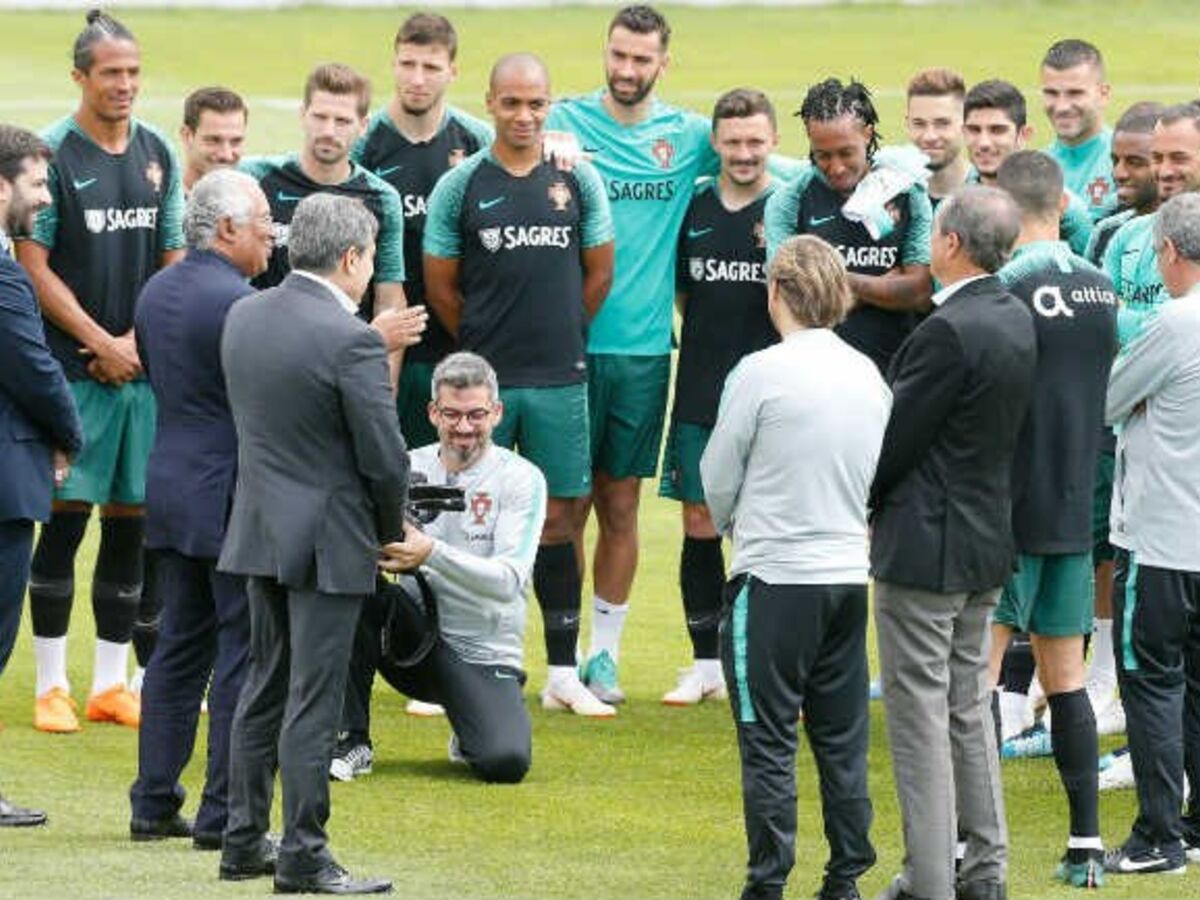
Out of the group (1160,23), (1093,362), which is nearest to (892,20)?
(1160,23)

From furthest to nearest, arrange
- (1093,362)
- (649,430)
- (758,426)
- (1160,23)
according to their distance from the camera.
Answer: (1160,23)
(649,430)
(1093,362)
(758,426)

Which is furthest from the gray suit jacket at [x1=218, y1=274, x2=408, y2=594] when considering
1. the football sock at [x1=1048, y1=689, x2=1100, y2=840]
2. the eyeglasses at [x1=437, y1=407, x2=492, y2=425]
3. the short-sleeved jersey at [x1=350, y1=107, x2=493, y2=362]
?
the short-sleeved jersey at [x1=350, y1=107, x2=493, y2=362]

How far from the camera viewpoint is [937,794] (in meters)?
7.83

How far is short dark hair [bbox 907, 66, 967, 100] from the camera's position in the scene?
11.0 m

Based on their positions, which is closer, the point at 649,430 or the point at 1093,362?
the point at 1093,362

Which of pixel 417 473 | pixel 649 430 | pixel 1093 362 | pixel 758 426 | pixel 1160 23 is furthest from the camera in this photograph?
pixel 1160 23

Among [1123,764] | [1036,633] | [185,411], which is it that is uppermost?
[185,411]

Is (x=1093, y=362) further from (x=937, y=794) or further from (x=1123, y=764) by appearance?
(x=1123, y=764)

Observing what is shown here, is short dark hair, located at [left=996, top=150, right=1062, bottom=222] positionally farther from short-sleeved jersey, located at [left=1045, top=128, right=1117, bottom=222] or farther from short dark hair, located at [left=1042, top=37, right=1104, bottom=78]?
short dark hair, located at [left=1042, top=37, right=1104, bottom=78]

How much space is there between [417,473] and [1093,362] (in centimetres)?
245

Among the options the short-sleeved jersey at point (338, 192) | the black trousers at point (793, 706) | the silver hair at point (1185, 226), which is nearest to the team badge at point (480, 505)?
the short-sleeved jersey at point (338, 192)

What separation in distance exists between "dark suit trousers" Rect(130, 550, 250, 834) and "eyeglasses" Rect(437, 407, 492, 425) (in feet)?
4.59

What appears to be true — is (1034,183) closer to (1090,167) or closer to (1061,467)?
(1061,467)

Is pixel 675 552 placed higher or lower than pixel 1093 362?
lower
